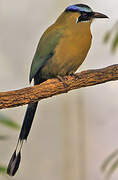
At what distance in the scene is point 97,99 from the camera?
2783 mm

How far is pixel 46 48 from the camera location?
154cm

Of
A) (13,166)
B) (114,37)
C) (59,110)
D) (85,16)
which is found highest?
(59,110)

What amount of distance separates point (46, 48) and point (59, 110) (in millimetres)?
1255

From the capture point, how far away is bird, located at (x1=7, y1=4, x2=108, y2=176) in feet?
4.90

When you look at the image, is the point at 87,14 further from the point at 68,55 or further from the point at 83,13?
the point at 68,55

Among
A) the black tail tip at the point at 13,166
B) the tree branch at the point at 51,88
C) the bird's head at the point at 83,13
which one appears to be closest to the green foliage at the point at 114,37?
the bird's head at the point at 83,13

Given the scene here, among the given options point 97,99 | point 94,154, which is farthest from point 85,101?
point 94,154

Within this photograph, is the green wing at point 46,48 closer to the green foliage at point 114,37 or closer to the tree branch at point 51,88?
the tree branch at point 51,88

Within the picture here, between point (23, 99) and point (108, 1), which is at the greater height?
point (108, 1)

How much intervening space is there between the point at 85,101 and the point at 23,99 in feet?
4.99

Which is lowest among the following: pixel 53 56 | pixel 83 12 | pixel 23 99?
pixel 23 99

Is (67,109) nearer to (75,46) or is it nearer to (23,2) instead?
(23,2)

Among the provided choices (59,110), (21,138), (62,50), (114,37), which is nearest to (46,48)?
(62,50)

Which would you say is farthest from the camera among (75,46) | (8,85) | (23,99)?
(8,85)
